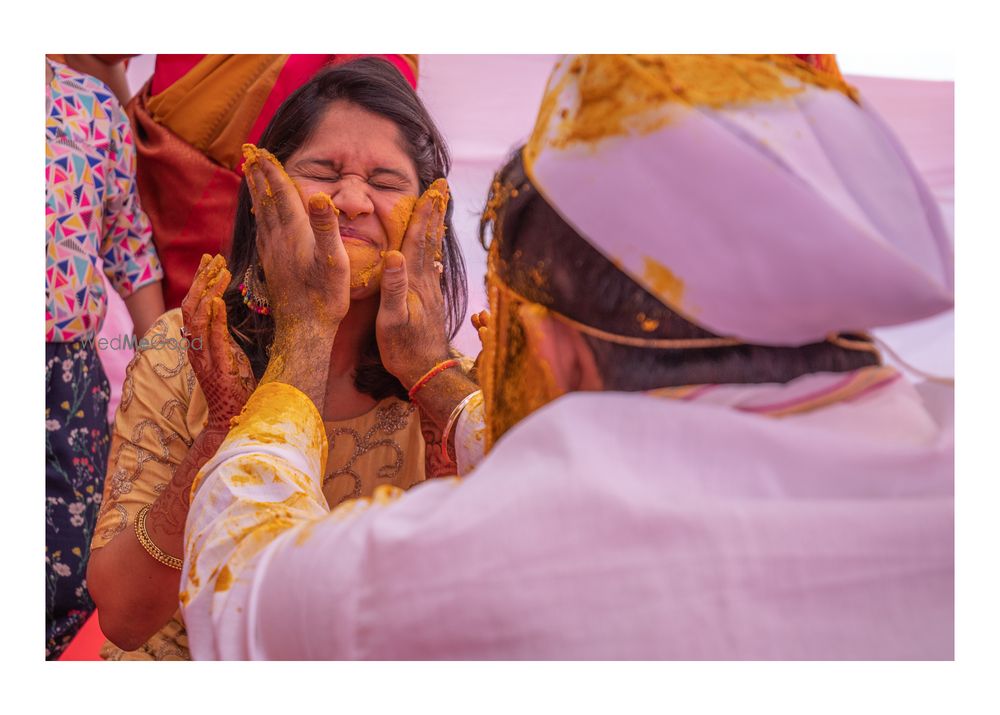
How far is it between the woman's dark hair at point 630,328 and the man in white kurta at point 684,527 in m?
0.01

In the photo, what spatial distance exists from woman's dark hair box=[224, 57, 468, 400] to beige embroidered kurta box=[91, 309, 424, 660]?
0.27 feet

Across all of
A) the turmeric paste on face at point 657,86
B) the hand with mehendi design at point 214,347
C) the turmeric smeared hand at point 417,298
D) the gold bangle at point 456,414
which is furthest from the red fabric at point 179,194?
the turmeric paste on face at point 657,86

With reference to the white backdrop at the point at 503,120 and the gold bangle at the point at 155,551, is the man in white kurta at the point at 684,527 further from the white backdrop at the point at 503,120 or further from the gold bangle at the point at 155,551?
the gold bangle at the point at 155,551

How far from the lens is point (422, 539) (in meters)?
0.80

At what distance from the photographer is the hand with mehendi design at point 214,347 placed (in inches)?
51.3

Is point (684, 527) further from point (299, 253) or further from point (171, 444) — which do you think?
point (171, 444)

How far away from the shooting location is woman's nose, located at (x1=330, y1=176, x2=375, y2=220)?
4.44 feet

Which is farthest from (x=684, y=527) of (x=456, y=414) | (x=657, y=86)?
(x=456, y=414)

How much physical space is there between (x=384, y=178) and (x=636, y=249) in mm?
645

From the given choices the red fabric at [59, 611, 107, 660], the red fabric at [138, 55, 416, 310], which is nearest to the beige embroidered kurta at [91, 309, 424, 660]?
the red fabric at [59, 611, 107, 660]

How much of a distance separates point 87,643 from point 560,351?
1.00m

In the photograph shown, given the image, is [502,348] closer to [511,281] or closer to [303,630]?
[511,281]

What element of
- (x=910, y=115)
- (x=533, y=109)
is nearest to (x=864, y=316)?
(x=910, y=115)

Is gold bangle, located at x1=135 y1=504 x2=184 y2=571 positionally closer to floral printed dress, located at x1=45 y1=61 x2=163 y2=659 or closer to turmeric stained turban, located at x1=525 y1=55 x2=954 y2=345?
floral printed dress, located at x1=45 y1=61 x2=163 y2=659
